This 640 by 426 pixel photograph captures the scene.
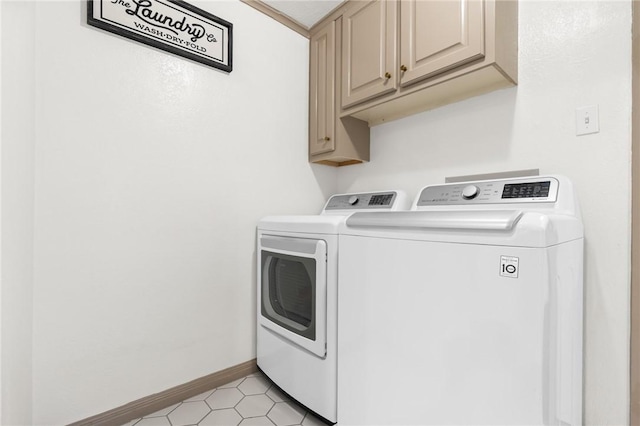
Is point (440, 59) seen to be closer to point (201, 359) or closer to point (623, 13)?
point (623, 13)

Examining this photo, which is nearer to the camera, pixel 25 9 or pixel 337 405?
pixel 25 9

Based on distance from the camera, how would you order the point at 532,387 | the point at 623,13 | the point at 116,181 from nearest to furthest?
1. the point at 532,387
2. the point at 623,13
3. the point at 116,181

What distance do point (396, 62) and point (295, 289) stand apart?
50.7 inches

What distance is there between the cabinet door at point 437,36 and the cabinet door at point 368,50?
69mm

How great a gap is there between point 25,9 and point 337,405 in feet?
6.20

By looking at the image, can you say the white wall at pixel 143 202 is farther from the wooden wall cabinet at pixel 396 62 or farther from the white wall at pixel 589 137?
the white wall at pixel 589 137

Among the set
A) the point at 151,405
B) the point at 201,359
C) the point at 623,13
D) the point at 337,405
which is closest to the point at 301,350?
the point at 337,405

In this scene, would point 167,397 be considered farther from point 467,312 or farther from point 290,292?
point 467,312

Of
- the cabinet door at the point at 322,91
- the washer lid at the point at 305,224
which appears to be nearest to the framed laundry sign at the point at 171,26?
the cabinet door at the point at 322,91

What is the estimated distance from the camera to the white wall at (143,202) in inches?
50.3

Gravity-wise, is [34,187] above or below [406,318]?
→ above

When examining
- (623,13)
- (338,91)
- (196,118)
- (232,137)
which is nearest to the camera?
(623,13)

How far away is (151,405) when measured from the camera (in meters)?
1.50

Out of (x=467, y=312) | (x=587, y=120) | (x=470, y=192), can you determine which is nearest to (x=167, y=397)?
(x=467, y=312)
